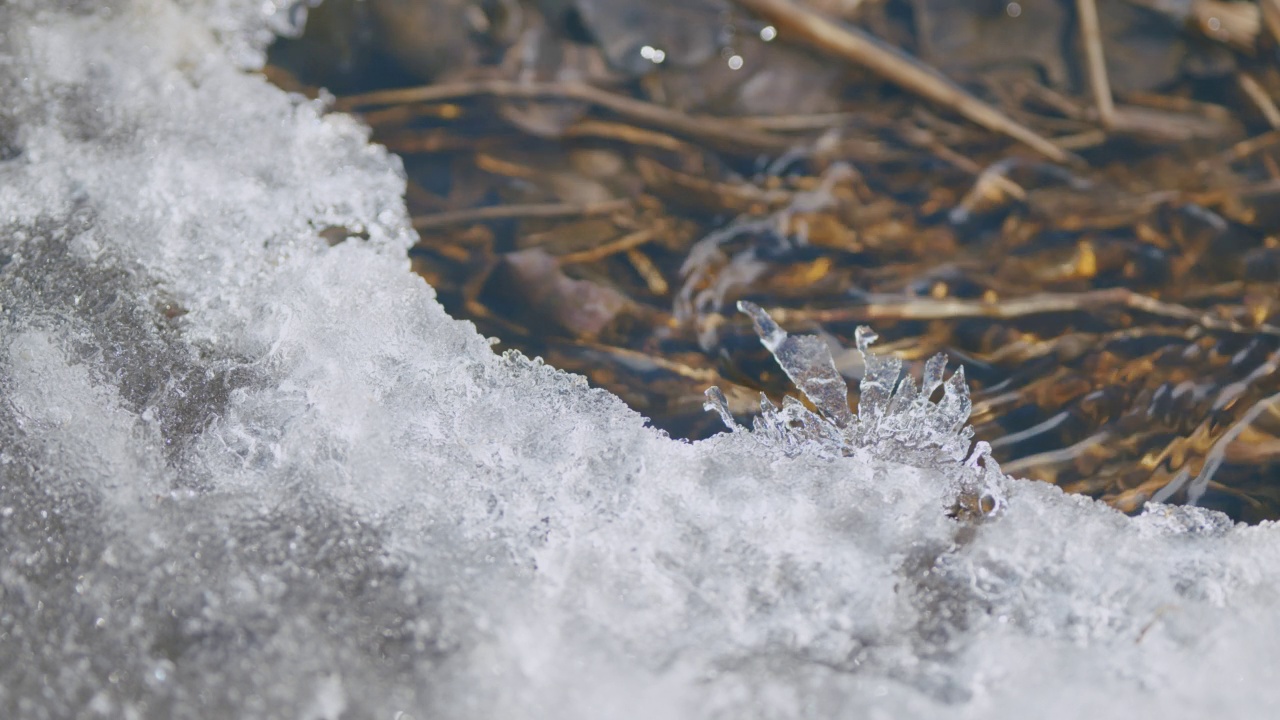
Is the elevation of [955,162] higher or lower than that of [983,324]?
higher

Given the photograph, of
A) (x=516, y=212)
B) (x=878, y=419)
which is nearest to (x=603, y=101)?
(x=516, y=212)

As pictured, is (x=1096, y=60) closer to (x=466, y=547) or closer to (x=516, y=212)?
(x=516, y=212)

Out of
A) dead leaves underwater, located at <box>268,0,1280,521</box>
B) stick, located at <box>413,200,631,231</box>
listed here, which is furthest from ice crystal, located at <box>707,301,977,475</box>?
stick, located at <box>413,200,631,231</box>

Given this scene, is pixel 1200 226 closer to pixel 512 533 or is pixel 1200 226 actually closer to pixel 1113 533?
pixel 1113 533

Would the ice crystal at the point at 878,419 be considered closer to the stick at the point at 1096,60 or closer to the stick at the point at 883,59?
the stick at the point at 883,59

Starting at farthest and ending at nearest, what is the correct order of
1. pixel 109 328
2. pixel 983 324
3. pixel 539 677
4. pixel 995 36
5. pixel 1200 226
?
1. pixel 995 36
2. pixel 1200 226
3. pixel 983 324
4. pixel 109 328
5. pixel 539 677

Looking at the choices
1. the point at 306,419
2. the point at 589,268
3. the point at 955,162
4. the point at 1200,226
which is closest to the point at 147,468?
the point at 306,419

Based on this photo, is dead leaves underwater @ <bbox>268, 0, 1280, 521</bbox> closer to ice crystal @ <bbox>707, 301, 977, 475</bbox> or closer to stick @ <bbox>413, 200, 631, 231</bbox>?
stick @ <bbox>413, 200, 631, 231</bbox>
